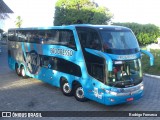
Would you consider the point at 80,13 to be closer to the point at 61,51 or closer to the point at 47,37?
the point at 47,37

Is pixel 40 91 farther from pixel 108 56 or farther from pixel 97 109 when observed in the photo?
pixel 108 56

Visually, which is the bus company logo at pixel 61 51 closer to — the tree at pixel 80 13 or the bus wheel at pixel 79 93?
the bus wheel at pixel 79 93

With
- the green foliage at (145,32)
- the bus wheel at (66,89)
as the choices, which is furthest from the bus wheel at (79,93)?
the green foliage at (145,32)

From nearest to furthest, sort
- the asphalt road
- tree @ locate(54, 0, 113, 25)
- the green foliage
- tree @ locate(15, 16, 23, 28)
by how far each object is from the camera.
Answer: the asphalt road < the green foliage < tree @ locate(54, 0, 113, 25) < tree @ locate(15, 16, 23, 28)

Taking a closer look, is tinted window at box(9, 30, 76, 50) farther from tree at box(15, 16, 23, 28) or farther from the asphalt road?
tree at box(15, 16, 23, 28)

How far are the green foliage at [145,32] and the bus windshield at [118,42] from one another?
118 feet

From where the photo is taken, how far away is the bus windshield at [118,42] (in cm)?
1040

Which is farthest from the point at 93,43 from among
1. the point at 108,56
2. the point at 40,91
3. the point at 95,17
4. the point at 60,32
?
the point at 95,17

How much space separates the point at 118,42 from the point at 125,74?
1.39 m

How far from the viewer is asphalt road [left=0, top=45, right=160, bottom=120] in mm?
10914

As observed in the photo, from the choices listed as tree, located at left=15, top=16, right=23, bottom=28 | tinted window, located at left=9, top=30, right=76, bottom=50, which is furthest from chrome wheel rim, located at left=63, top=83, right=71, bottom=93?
tree, located at left=15, top=16, right=23, bottom=28

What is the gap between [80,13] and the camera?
6675 cm

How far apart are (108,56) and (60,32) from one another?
12.4 ft

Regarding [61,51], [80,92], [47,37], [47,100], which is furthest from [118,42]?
[47,37]
